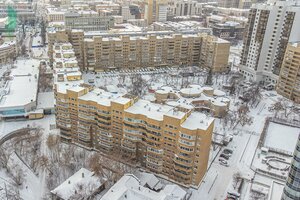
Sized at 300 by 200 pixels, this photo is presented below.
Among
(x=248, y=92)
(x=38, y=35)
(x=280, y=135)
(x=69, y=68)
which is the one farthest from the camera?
(x=38, y=35)

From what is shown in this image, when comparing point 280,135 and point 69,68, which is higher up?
point 69,68

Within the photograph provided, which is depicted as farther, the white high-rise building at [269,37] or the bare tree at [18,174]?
the white high-rise building at [269,37]

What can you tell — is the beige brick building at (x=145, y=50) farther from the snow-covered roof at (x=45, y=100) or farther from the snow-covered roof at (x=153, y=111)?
the snow-covered roof at (x=153, y=111)

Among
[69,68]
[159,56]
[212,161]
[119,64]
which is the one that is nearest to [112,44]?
[119,64]

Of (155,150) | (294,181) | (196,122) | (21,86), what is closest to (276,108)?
(196,122)

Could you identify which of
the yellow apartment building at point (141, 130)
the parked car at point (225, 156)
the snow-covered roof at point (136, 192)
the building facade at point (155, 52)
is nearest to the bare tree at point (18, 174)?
the yellow apartment building at point (141, 130)

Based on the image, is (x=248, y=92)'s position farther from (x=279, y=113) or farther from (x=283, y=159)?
(x=283, y=159)
